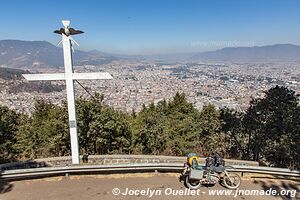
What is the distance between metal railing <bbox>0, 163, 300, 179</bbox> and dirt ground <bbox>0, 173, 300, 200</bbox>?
0.42ft

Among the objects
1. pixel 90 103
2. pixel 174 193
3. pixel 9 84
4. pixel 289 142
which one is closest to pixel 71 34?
pixel 174 193

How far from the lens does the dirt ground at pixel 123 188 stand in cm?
485

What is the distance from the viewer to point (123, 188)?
5.21 m

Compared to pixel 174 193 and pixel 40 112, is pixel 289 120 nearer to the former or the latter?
pixel 174 193

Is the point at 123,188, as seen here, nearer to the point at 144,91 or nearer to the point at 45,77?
the point at 45,77

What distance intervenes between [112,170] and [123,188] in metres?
0.70

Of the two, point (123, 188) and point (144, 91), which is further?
point (144, 91)

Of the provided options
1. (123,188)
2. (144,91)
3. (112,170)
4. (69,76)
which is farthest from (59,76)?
(144,91)

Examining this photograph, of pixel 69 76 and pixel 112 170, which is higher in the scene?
pixel 69 76

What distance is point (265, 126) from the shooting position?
44.0 ft

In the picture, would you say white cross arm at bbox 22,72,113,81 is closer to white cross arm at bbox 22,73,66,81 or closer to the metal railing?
white cross arm at bbox 22,73,66,81

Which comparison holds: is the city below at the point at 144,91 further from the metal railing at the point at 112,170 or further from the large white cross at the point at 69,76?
the metal railing at the point at 112,170

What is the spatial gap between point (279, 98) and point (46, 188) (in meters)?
12.6

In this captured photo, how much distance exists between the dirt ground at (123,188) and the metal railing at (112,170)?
13cm
